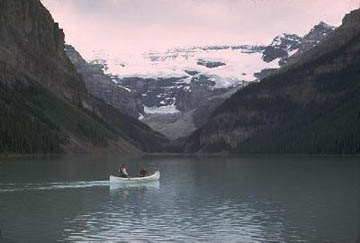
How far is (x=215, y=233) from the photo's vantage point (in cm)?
6456

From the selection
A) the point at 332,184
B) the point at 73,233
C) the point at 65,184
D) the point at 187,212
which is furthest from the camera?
the point at 332,184

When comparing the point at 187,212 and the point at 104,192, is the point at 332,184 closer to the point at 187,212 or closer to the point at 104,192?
the point at 104,192

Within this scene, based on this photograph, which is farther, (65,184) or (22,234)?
(65,184)

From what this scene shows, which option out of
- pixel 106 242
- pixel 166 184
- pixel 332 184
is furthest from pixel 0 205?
pixel 332 184

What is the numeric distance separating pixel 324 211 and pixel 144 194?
32.8 m

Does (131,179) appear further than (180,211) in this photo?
Yes

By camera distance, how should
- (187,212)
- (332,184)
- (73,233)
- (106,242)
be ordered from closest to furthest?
(106,242) → (73,233) → (187,212) → (332,184)

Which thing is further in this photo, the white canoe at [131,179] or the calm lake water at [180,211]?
the white canoe at [131,179]

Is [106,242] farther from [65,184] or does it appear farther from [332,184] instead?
[332,184]

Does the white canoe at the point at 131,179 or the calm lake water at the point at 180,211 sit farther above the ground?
the white canoe at the point at 131,179

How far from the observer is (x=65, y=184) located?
11425 cm

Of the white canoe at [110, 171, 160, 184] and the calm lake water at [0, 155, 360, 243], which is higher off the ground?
the white canoe at [110, 171, 160, 184]

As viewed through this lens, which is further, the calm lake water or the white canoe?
the white canoe

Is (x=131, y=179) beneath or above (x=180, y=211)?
above
